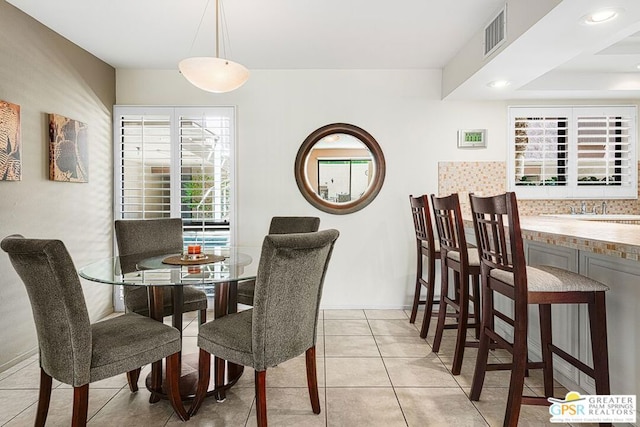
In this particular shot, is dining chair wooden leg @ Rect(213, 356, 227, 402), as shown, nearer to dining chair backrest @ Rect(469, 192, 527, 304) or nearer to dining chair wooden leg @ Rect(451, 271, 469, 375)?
dining chair wooden leg @ Rect(451, 271, 469, 375)

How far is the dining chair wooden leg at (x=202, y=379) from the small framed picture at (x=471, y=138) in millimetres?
3243

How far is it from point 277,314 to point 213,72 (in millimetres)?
1482

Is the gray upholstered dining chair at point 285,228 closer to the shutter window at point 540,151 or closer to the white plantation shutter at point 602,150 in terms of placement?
the shutter window at point 540,151

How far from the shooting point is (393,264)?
13.4ft

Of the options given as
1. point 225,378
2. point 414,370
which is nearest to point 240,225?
point 225,378

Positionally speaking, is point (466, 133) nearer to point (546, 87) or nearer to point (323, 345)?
point (546, 87)

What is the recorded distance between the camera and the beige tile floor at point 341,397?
2059 mm

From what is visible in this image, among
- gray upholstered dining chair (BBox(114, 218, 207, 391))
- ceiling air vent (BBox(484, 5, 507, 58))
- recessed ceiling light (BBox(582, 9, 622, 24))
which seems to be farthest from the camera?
ceiling air vent (BBox(484, 5, 507, 58))

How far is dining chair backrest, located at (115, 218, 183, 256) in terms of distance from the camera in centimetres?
278

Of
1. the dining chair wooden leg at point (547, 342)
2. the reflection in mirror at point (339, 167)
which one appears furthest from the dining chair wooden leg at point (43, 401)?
the reflection in mirror at point (339, 167)

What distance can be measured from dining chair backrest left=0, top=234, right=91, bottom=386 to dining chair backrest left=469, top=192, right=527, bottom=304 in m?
1.95

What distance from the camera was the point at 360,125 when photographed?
13.2 feet

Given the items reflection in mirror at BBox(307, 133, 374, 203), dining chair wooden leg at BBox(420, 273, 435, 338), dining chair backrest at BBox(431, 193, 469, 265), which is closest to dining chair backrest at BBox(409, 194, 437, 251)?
dining chair backrest at BBox(431, 193, 469, 265)

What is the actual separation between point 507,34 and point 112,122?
370 cm
